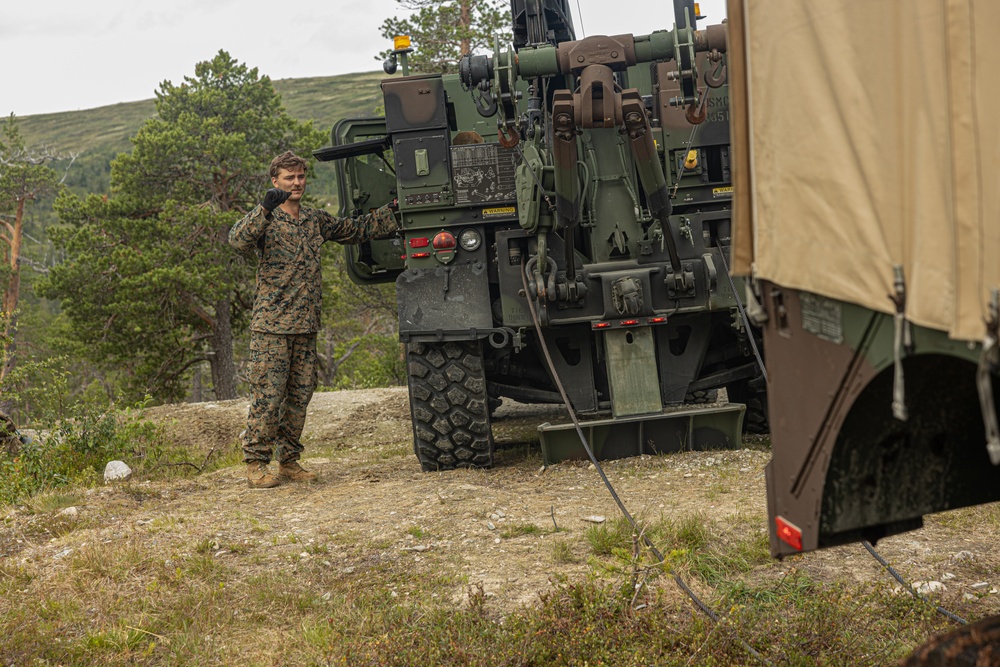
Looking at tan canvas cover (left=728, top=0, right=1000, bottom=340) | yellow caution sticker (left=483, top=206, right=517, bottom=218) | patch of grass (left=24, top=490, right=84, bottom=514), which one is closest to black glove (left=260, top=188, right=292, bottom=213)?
yellow caution sticker (left=483, top=206, right=517, bottom=218)

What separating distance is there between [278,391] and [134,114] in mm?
99892

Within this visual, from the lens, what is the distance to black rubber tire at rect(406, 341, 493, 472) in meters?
7.26

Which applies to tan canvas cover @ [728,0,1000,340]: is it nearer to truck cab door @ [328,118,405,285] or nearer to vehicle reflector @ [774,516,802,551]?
vehicle reflector @ [774,516,802,551]

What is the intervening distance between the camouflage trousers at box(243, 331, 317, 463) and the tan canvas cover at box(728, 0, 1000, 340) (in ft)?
14.9

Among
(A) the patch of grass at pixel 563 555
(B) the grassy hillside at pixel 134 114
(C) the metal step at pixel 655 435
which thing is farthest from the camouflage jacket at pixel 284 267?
(B) the grassy hillside at pixel 134 114

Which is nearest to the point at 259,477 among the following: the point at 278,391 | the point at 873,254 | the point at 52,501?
the point at 278,391

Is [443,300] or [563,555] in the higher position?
[443,300]

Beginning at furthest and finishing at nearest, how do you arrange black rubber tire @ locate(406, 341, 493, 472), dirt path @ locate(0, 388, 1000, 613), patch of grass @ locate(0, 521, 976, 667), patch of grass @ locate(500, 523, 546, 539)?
black rubber tire @ locate(406, 341, 493, 472) < patch of grass @ locate(500, 523, 546, 539) < dirt path @ locate(0, 388, 1000, 613) < patch of grass @ locate(0, 521, 976, 667)

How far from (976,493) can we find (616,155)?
4.71 metres

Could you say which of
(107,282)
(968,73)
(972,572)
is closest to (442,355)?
(972,572)

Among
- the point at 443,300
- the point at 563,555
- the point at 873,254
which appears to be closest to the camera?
the point at 873,254

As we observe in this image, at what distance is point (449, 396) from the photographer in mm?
7266

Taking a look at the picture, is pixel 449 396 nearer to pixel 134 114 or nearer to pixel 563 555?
pixel 563 555

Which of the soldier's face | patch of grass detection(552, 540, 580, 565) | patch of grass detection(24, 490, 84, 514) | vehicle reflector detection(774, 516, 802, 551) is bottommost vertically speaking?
patch of grass detection(24, 490, 84, 514)
